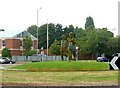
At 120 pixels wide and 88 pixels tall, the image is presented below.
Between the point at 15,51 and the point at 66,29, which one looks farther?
the point at 66,29

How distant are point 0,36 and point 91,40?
22.0 meters

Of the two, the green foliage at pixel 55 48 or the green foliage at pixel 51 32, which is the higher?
the green foliage at pixel 51 32

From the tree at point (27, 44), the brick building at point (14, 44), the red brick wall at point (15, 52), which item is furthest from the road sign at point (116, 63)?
the red brick wall at point (15, 52)

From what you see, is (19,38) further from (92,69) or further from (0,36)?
(92,69)

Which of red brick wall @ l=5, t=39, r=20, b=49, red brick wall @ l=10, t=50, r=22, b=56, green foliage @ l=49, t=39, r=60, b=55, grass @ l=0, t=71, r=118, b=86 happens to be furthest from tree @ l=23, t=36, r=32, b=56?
grass @ l=0, t=71, r=118, b=86

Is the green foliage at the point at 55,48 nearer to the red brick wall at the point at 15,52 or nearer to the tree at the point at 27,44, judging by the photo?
the tree at the point at 27,44

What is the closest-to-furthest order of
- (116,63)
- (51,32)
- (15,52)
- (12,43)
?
(116,63)
(12,43)
(15,52)
(51,32)

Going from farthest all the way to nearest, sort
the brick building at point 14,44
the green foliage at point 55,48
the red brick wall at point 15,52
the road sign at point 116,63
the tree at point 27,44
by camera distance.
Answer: the red brick wall at point 15,52 → the brick building at point 14,44 → the tree at point 27,44 → the green foliage at point 55,48 → the road sign at point 116,63

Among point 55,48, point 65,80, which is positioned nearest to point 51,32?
point 55,48

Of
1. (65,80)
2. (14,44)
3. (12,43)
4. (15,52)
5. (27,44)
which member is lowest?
(65,80)

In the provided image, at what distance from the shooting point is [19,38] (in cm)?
8106

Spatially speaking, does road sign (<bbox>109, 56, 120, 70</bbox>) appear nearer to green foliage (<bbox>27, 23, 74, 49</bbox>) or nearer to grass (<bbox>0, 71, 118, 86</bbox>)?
grass (<bbox>0, 71, 118, 86</bbox>)

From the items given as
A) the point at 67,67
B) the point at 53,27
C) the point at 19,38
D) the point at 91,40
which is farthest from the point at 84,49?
the point at 67,67

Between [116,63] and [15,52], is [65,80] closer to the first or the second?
[116,63]
